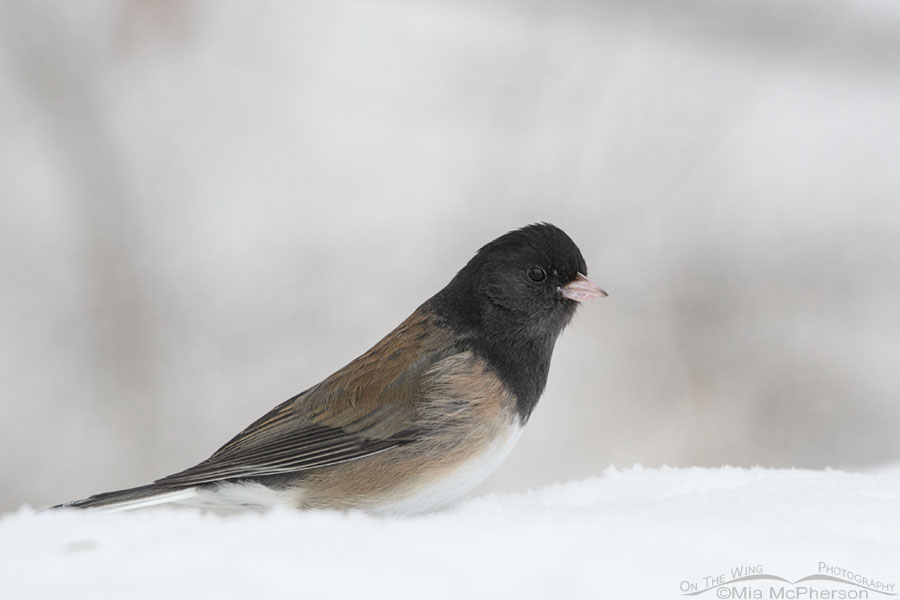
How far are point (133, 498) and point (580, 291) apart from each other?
1.19 metres

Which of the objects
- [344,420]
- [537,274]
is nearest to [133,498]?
[344,420]

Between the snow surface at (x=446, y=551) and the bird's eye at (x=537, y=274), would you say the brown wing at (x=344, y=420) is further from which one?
the snow surface at (x=446, y=551)

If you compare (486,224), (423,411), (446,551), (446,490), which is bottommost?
(446,551)

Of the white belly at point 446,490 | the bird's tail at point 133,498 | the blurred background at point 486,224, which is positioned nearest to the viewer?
the bird's tail at point 133,498

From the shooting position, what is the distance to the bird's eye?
7.97ft

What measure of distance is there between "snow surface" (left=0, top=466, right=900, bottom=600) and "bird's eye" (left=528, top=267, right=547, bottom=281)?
2.89ft

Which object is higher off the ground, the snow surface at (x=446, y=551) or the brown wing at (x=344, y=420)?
the brown wing at (x=344, y=420)

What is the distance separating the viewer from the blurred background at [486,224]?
150 inches

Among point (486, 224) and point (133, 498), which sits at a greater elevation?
point (486, 224)

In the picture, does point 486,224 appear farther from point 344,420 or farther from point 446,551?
point 446,551

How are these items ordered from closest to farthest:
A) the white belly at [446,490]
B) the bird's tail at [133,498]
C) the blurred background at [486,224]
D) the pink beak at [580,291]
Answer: the bird's tail at [133,498] → the white belly at [446,490] → the pink beak at [580,291] → the blurred background at [486,224]

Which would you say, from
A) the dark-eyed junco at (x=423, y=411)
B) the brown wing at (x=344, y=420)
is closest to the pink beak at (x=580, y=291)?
the dark-eyed junco at (x=423, y=411)

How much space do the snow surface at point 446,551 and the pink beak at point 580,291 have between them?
0.85 m

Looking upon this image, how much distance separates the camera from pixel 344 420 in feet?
7.29
